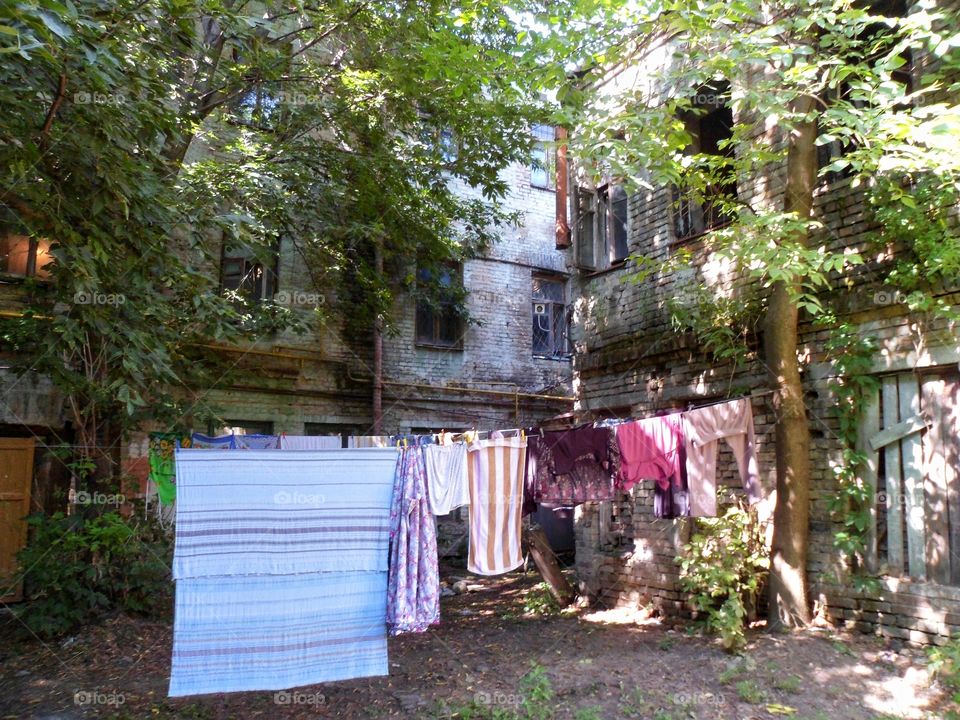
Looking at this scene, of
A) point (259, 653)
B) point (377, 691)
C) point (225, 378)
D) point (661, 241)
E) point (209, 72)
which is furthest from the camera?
point (225, 378)

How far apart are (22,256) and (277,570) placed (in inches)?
300

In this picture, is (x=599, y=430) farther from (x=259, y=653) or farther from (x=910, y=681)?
(x=259, y=653)

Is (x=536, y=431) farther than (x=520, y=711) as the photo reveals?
Yes

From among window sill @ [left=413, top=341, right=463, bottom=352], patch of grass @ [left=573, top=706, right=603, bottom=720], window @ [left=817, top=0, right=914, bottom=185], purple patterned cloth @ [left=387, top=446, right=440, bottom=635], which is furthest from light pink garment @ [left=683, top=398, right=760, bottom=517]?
window sill @ [left=413, top=341, right=463, bottom=352]

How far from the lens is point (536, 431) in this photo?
7531mm

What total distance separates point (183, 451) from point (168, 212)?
2.34 m

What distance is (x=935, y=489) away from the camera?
234 inches

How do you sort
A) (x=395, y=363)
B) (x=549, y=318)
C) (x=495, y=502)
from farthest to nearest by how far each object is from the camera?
(x=549, y=318), (x=395, y=363), (x=495, y=502)

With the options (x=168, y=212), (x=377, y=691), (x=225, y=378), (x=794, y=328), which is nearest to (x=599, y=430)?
(x=794, y=328)

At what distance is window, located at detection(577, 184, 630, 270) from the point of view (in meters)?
10.1

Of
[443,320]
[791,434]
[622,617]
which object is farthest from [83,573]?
[443,320]

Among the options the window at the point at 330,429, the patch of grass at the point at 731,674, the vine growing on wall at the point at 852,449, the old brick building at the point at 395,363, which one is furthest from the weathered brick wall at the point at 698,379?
the window at the point at 330,429

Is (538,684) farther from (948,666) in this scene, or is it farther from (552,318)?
(552,318)

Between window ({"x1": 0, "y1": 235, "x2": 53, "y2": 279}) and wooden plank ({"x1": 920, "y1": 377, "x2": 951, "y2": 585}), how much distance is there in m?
10.7
